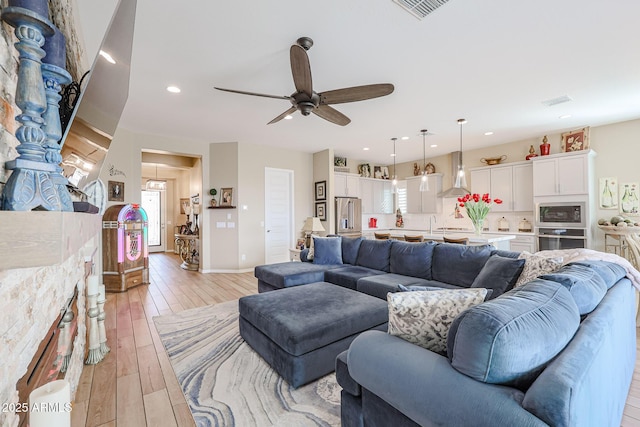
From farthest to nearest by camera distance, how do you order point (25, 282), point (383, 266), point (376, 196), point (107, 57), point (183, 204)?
point (183, 204) → point (376, 196) → point (383, 266) → point (107, 57) → point (25, 282)

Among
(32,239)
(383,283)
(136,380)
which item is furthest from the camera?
(383,283)

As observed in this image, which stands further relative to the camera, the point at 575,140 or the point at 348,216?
the point at 348,216

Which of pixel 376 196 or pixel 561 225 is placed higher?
pixel 376 196

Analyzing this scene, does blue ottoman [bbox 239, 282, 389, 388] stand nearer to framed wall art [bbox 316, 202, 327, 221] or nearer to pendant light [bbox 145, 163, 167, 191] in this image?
framed wall art [bbox 316, 202, 327, 221]

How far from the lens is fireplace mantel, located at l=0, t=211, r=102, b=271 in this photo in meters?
0.69

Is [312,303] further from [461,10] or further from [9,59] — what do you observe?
[461,10]

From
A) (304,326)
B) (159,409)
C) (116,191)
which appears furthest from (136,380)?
(116,191)

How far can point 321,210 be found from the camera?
267 inches

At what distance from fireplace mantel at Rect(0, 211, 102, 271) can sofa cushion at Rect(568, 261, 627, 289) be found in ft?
8.05

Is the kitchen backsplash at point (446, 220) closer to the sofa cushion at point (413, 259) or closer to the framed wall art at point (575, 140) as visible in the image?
the framed wall art at point (575, 140)

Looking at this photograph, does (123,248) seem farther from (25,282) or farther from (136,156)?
(25,282)

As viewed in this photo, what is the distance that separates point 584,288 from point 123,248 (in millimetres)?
5483

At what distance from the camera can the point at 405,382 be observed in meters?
1.04

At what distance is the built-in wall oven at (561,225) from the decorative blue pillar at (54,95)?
6.69 meters
